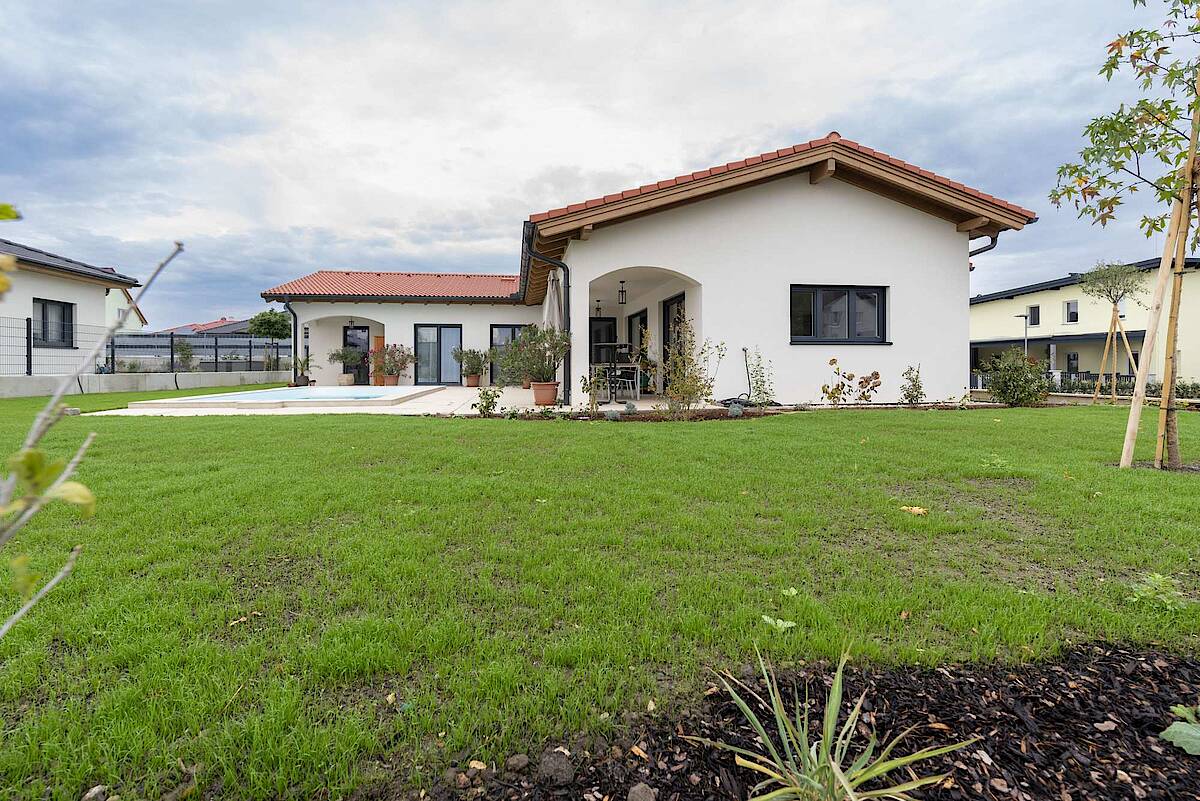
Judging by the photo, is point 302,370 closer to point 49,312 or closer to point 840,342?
point 49,312

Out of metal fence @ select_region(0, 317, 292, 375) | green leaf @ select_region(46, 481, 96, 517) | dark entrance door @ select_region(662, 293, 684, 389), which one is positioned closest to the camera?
green leaf @ select_region(46, 481, 96, 517)

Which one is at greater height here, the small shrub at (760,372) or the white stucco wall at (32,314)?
the white stucco wall at (32,314)

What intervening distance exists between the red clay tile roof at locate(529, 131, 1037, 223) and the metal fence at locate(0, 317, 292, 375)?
9.73m

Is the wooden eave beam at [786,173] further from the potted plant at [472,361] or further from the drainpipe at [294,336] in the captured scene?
the drainpipe at [294,336]

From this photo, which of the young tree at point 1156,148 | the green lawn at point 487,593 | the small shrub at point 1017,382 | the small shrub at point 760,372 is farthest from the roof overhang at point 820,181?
the green lawn at point 487,593

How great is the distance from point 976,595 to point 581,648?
175 cm

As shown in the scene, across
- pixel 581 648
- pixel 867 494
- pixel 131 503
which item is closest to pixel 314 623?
pixel 581 648

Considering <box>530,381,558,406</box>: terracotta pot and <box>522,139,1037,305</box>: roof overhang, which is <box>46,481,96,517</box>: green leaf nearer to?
<box>522,139,1037,305</box>: roof overhang

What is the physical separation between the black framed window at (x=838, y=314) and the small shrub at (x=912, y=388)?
78 centimetres

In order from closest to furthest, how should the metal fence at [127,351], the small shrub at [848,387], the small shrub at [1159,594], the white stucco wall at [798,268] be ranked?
the small shrub at [1159,594] < the white stucco wall at [798,268] < the small shrub at [848,387] < the metal fence at [127,351]

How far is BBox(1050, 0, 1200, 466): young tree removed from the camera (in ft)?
15.3

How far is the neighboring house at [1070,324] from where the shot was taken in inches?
782

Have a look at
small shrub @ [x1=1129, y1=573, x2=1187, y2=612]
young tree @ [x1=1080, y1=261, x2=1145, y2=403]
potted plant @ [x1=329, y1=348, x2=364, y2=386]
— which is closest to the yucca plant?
small shrub @ [x1=1129, y1=573, x2=1187, y2=612]

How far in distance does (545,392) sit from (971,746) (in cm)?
967
